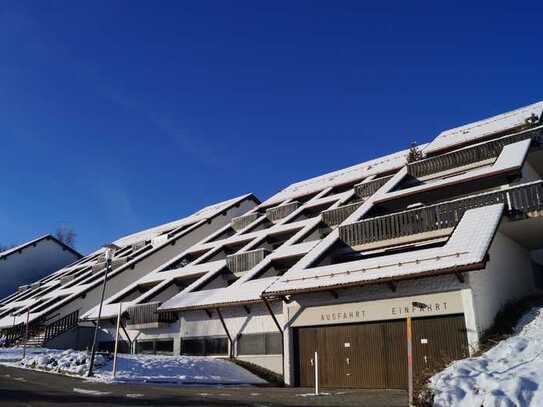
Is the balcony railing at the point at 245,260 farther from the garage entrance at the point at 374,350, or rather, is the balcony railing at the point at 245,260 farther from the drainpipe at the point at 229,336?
the garage entrance at the point at 374,350

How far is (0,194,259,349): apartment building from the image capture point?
33.3 metres

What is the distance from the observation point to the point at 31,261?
61.8 m

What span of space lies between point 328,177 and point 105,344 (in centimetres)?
2411

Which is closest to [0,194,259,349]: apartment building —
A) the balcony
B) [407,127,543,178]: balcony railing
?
the balcony

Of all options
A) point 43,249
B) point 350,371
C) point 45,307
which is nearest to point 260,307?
point 350,371

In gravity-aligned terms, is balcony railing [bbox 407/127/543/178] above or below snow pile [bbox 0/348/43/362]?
above

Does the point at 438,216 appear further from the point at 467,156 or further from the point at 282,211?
the point at 282,211

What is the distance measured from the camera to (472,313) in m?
15.5

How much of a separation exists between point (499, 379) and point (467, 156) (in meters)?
19.2

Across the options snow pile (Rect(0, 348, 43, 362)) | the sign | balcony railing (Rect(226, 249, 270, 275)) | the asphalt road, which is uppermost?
balcony railing (Rect(226, 249, 270, 275))

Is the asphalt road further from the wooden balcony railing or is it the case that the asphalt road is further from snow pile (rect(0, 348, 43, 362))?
the wooden balcony railing

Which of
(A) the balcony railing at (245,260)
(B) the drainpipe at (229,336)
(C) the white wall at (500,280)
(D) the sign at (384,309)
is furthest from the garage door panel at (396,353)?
(A) the balcony railing at (245,260)

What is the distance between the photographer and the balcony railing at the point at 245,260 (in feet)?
94.3

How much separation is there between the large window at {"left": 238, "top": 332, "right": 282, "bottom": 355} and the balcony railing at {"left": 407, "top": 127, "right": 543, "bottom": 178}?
13.5 meters
